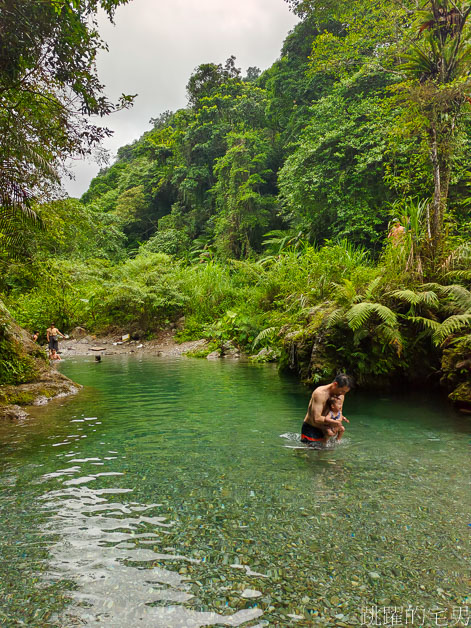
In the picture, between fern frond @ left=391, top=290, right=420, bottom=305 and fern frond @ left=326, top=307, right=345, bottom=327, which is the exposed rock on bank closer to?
fern frond @ left=326, top=307, right=345, bottom=327

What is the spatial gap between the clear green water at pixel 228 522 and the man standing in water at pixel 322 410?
0.28 m

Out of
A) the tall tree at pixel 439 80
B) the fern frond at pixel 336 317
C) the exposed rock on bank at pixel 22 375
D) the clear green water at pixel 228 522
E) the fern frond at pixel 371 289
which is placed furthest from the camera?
the tall tree at pixel 439 80

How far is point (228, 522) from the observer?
3.60 metres

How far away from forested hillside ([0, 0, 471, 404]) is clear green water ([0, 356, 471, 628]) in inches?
101

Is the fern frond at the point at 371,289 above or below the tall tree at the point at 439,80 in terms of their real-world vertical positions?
below

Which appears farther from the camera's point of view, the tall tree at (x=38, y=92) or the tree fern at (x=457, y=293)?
the tree fern at (x=457, y=293)

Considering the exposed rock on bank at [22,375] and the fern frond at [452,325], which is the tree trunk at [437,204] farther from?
the exposed rock on bank at [22,375]

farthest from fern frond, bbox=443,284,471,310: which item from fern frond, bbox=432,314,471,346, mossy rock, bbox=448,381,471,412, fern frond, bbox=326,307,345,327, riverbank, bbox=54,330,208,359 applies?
riverbank, bbox=54,330,208,359

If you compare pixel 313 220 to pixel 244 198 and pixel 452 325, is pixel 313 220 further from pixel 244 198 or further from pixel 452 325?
pixel 452 325

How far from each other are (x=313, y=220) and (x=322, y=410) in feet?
58.2

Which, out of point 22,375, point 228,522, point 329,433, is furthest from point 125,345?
point 228,522

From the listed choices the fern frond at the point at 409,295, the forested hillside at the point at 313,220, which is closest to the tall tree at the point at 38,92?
the forested hillside at the point at 313,220

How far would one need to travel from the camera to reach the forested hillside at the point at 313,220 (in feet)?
30.1

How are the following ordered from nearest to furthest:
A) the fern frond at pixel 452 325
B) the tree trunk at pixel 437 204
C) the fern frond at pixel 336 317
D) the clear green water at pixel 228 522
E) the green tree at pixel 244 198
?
the clear green water at pixel 228 522, the fern frond at pixel 452 325, the fern frond at pixel 336 317, the tree trunk at pixel 437 204, the green tree at pixel 244 198
